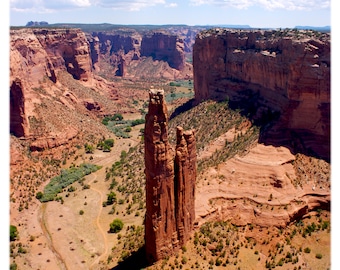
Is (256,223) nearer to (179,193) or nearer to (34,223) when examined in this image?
(179,193)

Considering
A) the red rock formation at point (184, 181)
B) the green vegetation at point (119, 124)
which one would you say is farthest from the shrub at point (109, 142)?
the red rock formation at point (184, 181)

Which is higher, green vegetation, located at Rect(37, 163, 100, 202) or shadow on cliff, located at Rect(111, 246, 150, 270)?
green vegetation, located at Rect(37, 163, 100, 202)

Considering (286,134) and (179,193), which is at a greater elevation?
(286,134)

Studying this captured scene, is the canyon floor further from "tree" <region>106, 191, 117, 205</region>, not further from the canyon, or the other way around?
"tree" <region>106, 191, 117, 205</region>

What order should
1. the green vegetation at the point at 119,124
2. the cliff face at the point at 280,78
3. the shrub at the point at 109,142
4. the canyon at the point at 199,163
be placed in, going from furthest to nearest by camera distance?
the green vegetation at the point at 119,124, the shrub at the point at 109,142, the cliff face at the point at 280,78, the canyon at the point at 199,163

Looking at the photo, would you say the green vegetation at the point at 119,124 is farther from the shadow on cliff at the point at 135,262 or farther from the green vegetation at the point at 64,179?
Answer: the shadow on cliff at the point at 135,262

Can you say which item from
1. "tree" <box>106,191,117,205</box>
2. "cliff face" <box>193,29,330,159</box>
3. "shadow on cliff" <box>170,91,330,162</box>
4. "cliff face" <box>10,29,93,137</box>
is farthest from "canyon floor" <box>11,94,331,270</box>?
"cliff face" <box>10,29,93,137</box>

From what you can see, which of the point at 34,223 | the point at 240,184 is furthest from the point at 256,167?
Result: the point at 34,223
